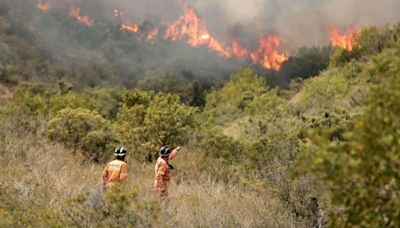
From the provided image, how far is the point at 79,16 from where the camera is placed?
430ft

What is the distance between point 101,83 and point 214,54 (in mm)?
45804

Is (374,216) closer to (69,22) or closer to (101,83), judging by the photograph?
(101,83)

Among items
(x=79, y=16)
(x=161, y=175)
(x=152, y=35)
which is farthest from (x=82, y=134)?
(x=152, y=35)

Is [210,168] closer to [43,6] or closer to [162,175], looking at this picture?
[162,175]

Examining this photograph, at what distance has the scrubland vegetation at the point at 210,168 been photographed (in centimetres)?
317

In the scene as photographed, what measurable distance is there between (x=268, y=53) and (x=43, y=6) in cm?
5829

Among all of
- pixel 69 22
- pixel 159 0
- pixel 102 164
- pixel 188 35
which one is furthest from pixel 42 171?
pixel 159 0

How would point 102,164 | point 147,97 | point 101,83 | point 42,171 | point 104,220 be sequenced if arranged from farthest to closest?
point 101,83 < point 147,97 < point 102,164 < point 42,171 < point 104,220

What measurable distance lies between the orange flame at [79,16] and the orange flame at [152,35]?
1662cm

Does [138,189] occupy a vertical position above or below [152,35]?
below

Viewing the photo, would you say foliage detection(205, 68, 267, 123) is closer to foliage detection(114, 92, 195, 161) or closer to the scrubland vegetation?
the scrubland vegetation

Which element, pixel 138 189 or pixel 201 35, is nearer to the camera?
pixel 138 189

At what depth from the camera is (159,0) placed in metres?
163

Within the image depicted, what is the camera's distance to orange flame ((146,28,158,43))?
136m
